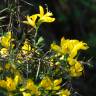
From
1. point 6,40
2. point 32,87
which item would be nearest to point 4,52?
point 6,40

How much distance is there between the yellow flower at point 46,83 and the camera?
1891 millimetres

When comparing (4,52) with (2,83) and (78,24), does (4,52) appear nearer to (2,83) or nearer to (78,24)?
(2,83)

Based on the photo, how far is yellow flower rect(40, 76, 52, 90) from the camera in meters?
1.89

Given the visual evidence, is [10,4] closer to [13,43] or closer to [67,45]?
[13,43]

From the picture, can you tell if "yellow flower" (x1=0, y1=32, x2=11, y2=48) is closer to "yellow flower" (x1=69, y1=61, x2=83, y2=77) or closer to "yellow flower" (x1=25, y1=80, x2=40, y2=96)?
"yellow flower" (x1=25, y1=80, x2=40, y2=96)

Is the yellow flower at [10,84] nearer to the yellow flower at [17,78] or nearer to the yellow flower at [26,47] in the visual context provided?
the yellow flower at [17,78]

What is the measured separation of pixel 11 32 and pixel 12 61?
18 cm

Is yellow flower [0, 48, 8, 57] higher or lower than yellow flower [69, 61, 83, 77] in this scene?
higher

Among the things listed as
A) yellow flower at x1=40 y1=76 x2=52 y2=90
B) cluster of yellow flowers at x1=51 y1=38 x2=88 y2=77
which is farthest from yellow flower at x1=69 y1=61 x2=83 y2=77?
yellow flower at x1=40 y1=76 x2=52 y2=90

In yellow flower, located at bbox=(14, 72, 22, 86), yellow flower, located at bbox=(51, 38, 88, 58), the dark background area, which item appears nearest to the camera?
yellow flower, located at bbox=(14, 72, 22, 86)

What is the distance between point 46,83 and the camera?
1.90m

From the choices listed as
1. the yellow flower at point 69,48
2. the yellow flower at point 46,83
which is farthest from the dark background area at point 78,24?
the yellow flower at point 46,83

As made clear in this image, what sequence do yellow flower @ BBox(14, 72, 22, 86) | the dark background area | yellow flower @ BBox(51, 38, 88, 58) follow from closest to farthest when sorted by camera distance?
yellow flower @ BBox(14, 72, 22, 86)
yellow flower @ BBox(51, 38, 88, 58)
the dark background area

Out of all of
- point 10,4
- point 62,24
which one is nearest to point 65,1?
point 62,24
